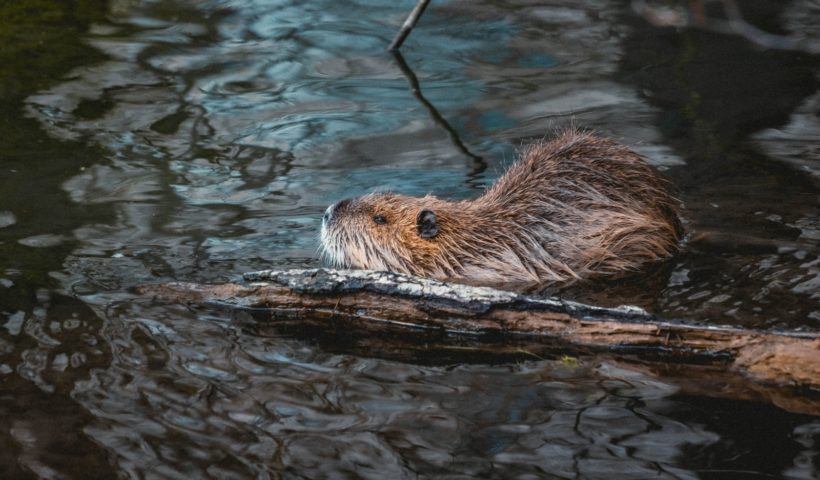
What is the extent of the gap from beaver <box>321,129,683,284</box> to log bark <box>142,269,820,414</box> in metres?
0.76

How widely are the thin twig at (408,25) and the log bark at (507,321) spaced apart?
9.74 ft

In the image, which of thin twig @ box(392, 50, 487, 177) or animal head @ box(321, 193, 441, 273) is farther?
thin twig @ box(392, 50, 487, 177)

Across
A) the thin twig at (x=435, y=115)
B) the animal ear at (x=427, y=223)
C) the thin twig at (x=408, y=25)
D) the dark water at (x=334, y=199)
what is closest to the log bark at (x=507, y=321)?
the dark water at (x=334, y=199)

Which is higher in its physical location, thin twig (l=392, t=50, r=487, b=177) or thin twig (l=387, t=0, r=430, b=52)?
thin twig (l=387, t=0, r=430, b=52)

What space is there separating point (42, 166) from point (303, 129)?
1.50m

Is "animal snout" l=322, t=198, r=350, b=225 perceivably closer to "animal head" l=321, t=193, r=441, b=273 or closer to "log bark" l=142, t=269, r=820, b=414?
"animal head" l=321, t=193, r=441, b=273

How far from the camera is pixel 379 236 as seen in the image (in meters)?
4.95

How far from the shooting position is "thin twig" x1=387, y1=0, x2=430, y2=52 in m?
6.77

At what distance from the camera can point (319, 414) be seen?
3.54 meters

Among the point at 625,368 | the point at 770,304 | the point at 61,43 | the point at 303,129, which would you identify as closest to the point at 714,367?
the point at 625,368

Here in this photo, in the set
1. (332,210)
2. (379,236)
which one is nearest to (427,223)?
(379,236)

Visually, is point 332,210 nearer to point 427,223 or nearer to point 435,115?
point 427,223

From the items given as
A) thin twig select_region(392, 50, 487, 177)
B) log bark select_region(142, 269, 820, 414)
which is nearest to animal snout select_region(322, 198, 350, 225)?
log bark select_region(142, 269, 820, 414)

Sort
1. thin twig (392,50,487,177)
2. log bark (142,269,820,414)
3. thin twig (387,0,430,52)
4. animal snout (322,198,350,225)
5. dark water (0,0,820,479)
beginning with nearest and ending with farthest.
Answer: dark water (0,0,820,479) → log bark (142,269,820,414) → animal snout (322,198,350,225) → thin twig (392,50,487,177) → thin twig (387,0,430,52)
